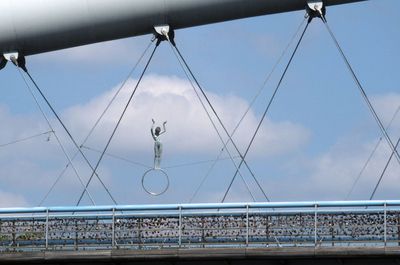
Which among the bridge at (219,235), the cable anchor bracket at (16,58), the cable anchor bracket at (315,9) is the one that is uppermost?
the cable anchor bracket at (315,9)

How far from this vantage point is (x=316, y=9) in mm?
41312

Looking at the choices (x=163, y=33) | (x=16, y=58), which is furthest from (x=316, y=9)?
(x=16, y=58)

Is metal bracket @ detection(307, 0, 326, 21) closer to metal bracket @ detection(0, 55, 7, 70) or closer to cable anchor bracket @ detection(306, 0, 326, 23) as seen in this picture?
cable anchor bracket @ detection(306, 0, 326, 23)

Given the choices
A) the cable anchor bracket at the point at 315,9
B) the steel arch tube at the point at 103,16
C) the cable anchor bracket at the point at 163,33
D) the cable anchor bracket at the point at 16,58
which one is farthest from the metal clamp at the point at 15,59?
the cable anchor bracket at the point at 315,9

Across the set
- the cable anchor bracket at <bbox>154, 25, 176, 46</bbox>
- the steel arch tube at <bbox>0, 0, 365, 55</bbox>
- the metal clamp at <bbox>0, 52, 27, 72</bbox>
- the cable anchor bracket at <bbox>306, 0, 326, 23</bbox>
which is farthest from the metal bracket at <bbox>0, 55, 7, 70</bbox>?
the cable anchor bracket at <bbox>306, 0, 326, 23</bbox>

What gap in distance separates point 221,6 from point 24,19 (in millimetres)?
5248

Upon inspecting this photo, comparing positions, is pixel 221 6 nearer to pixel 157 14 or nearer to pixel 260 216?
pixel 157 14

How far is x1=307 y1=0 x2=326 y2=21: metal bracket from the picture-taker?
135 ft

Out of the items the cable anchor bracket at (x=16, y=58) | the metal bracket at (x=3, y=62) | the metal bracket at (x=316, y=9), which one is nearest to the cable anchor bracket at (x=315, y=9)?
the metal bracket at (x=316, y=9)

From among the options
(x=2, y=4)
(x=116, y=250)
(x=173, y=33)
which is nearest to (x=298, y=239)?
(x=116, y=250)

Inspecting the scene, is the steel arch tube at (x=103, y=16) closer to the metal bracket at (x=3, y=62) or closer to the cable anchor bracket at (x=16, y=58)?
the cable anchor bracket at (x=16, y=58)

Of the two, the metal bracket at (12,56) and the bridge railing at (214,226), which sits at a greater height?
the metal bracket at (12,56)

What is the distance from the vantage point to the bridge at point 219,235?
37.6 metres

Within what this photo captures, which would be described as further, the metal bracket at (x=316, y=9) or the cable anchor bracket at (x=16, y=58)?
the cable anchor bracket at (x=16, y=58)
